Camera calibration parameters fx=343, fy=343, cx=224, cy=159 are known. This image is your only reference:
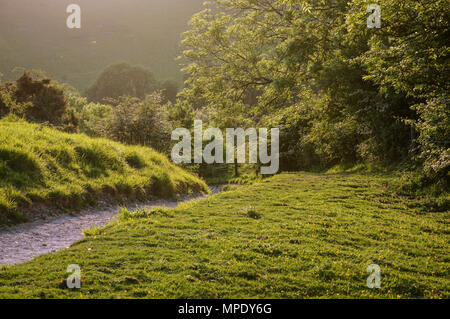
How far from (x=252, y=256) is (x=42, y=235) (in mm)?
5795

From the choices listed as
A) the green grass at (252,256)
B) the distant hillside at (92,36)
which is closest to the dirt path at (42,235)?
the green grass at (252,256)

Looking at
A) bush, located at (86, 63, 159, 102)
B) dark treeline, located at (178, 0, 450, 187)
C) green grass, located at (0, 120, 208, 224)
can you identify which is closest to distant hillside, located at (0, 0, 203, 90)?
bush, located at (86, 63, 159, 102)

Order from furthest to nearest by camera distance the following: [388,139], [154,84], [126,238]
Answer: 1. [154,84]
2. [388,139]
3. [126,238]

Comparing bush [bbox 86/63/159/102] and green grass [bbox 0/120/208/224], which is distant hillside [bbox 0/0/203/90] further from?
green grass [bbox 0/120/208/224]

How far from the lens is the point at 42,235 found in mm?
9031

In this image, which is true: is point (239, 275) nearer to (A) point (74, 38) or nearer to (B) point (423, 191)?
(B) point (423, 191)

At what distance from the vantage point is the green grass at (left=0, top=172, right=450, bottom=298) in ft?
17.4

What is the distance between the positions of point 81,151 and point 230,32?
1053 centimetres

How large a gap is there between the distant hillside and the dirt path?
311 feet

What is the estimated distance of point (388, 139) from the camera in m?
19.2

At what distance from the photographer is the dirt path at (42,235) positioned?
748 cm

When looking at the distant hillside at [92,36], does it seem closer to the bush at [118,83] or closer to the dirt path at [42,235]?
the bush at [118,83]

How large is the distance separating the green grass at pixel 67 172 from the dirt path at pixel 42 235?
1.85ft
